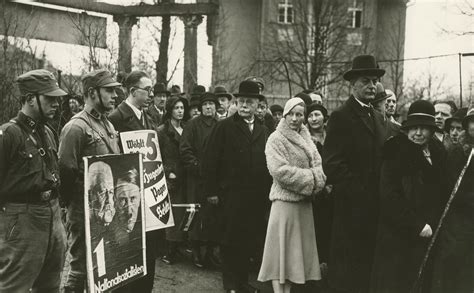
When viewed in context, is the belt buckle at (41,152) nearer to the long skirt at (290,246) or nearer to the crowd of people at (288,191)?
the crowd of people at (288,191)

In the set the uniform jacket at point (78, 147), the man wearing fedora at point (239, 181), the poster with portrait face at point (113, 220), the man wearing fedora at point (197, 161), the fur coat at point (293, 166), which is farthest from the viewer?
the man wearing fedora at point (197, 161)

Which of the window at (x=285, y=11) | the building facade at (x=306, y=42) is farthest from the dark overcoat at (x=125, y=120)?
the window at (x=285, y=11)

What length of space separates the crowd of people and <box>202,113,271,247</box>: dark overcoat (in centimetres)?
1

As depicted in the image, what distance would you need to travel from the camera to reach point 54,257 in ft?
16.0

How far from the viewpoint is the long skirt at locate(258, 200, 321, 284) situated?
21.0 ft

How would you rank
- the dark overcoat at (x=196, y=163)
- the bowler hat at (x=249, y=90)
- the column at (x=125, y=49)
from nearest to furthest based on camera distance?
the bowler hat at (x=249, y=90) → the dark overcoat at (x=196, y=163) → the column at (x=125, y=49)

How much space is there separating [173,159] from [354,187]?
3624 millimetres

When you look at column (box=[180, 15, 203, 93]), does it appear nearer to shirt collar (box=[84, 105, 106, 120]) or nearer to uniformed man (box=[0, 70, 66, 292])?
shirt collar (box=[84, 105, 106, 120])

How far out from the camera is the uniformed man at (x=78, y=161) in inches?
196

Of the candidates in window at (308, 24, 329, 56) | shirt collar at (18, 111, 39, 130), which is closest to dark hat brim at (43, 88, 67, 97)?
shirt collar at (18, 111, 39, 130)

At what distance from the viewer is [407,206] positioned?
5.41 meters

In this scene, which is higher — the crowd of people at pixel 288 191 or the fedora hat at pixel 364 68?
the fedora hat at pixel 364 68

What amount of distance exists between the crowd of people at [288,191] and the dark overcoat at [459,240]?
11 mm

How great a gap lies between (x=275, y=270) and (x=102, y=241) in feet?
8.15
